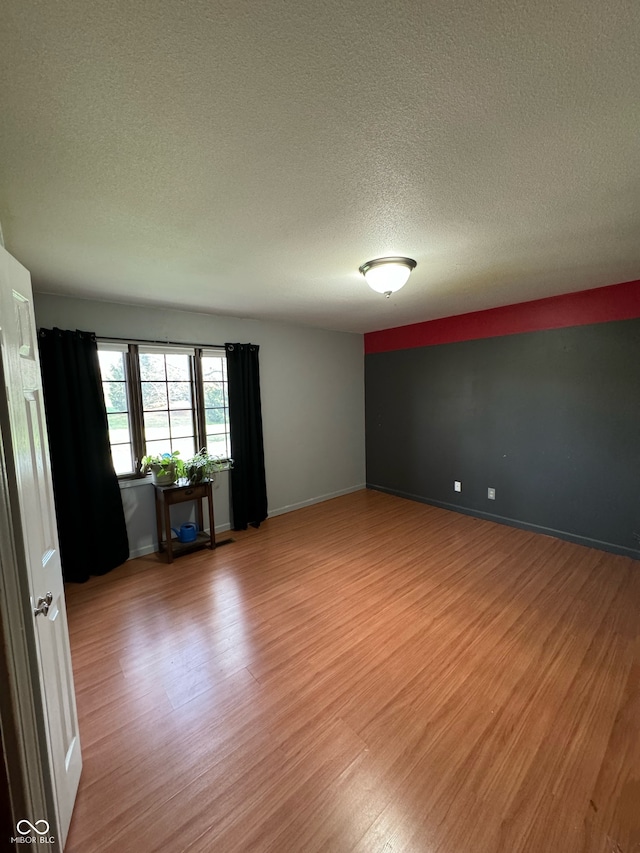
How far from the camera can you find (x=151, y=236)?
188 centimetres

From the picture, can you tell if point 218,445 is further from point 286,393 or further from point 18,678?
point 18,678

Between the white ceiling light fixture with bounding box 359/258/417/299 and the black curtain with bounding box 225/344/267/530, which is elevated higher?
the white ceiling light fixture with bounding box 359/258/417/299

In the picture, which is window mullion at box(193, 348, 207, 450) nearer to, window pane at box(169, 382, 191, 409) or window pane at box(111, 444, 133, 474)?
window pane at box(169, 382, 191, 409)

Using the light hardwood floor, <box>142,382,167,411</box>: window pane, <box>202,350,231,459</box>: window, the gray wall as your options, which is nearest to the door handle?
the light hardwood floor

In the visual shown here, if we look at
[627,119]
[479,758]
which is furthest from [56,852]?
[627,119]

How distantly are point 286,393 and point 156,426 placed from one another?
5.39 ft

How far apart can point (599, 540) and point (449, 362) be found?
2.39 m

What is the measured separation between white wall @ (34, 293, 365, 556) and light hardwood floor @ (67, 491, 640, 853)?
112 cm

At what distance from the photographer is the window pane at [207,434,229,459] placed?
395 cm

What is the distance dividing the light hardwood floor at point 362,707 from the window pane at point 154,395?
1.58m

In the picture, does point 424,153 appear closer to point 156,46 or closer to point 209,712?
point 156,46

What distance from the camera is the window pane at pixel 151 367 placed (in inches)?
135

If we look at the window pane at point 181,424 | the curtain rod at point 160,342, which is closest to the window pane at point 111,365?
the curtain rod at point 160,342

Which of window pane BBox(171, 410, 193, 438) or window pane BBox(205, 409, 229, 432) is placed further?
window pane BBox(205, 409, 229, 432)
